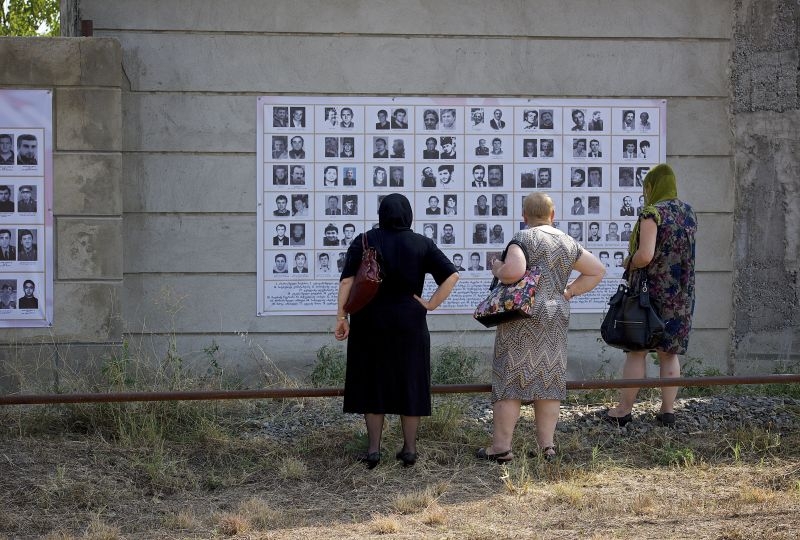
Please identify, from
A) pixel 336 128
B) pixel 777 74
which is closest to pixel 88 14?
pixel 336 128

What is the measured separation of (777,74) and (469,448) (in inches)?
187

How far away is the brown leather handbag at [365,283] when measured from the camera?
242 inches

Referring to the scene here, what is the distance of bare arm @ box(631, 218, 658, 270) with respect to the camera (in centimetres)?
672

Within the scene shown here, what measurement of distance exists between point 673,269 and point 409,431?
6.77ft

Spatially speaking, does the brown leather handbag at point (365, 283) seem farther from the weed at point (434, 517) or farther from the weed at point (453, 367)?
the weed at point (453, 367)

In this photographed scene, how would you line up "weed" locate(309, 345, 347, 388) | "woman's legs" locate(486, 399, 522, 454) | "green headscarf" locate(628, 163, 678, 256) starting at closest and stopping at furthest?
"woman's legs" locate(486, 399, 522, 454), "green headscarf" locate(628, 163, 678, 256), "weed" locate(309, 345, 347, 388)

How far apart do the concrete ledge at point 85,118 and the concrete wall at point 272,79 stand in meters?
0.88

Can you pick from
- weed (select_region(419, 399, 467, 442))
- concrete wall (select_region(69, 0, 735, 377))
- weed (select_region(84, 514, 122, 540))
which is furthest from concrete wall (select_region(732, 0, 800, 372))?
weed (select_region(84, 514, 122, 540))

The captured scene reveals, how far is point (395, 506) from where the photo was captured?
5660 millimetres

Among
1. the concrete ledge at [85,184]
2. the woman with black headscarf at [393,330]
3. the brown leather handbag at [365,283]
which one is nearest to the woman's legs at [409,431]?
the woman with black headscarf at [393,330]

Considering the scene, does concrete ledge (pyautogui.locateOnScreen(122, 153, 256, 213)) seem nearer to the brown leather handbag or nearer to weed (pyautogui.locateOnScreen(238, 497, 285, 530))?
the brown leather handbag

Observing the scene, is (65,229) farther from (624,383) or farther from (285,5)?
(624,383)

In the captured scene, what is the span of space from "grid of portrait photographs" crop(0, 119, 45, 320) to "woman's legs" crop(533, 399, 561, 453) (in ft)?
12.9

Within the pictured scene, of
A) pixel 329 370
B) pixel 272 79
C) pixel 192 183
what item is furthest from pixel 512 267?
pixel 192 183
